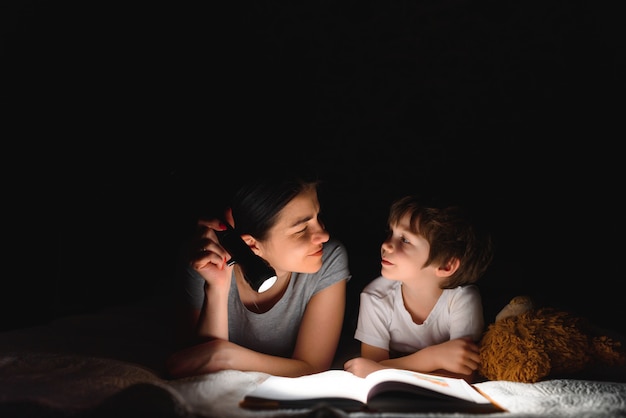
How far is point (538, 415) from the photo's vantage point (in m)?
1.06

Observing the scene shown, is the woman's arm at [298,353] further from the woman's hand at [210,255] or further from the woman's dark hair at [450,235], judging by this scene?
the woman's dark hair at [450,235]

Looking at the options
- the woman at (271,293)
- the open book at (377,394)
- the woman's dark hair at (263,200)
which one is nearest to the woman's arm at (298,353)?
the woman at (271,293)

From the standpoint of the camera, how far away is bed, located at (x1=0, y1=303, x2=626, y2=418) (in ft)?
3.26

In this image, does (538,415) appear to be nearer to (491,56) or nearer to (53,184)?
(491,56)

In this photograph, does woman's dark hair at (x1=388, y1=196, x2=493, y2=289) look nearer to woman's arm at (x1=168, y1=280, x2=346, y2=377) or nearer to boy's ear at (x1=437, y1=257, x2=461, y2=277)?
boy's ear at (x1=437, y1=257, x2=461, y2=277)

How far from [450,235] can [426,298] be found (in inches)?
8.2

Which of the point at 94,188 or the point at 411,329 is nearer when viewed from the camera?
the point at 411,329

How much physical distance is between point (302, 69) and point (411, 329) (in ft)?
2.92

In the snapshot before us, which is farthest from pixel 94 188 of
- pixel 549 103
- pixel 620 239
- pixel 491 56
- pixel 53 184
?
pixel 620 239

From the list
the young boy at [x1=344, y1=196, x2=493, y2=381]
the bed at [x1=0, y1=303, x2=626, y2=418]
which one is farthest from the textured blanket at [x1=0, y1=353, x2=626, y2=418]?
the young boy at [x1=344, y1=196, x2=493, y2=381]

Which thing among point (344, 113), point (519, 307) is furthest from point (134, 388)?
point (344, 113)

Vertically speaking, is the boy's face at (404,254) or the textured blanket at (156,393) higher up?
the boy's face at (404,254)

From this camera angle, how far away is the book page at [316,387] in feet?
3.71

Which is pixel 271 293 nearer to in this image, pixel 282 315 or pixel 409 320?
pixel 282 315
